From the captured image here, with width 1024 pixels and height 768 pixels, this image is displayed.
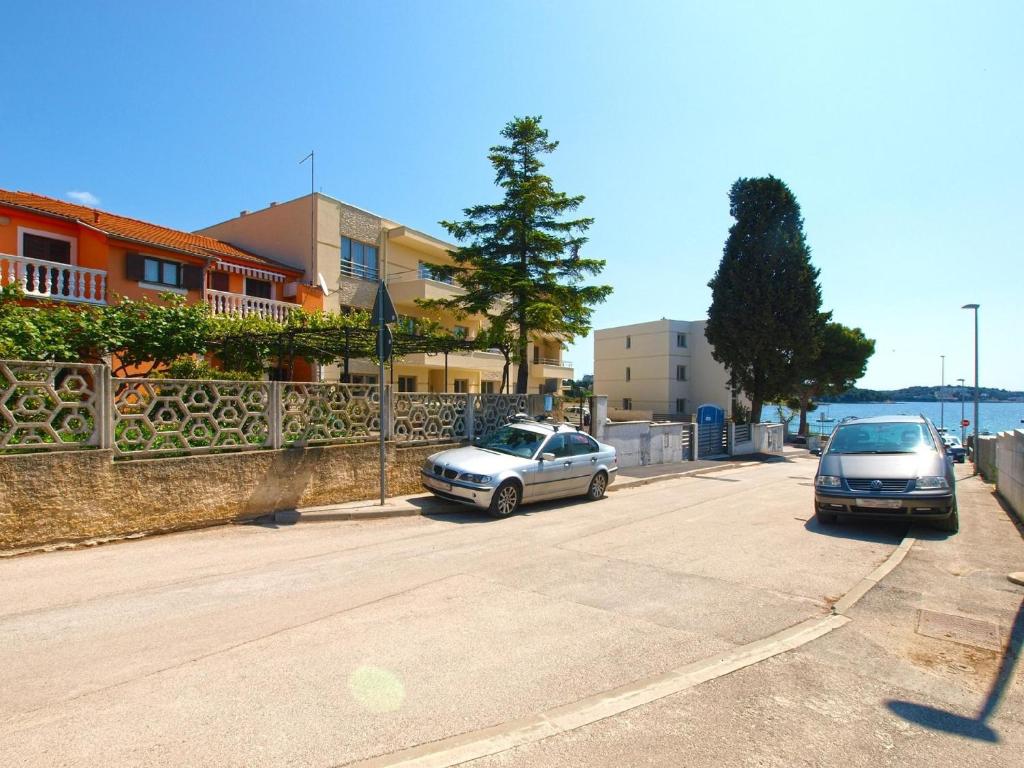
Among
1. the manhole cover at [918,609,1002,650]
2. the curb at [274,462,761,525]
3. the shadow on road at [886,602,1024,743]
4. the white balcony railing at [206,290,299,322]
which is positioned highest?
the white balcony railing at [206,290,299,322]

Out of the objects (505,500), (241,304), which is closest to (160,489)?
(505,500)

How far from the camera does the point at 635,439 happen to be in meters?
18.2

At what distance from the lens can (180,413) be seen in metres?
8.00

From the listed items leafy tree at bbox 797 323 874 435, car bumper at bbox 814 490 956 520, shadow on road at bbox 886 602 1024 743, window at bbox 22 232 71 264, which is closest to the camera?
shadow on road at bbox 886 602 1024 743

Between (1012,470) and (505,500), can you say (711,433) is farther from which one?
(505,500)

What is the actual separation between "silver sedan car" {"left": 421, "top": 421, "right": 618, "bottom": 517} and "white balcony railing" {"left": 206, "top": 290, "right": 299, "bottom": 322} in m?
10.2

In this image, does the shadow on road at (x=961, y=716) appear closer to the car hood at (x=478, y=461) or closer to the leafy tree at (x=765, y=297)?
the car hood at (x=478, y=461)

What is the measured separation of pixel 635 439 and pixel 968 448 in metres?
28.7

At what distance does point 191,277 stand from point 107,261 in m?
2.20

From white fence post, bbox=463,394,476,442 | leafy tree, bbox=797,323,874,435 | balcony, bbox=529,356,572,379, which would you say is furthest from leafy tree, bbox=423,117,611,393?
leafy tree, bbox=797,323,874,435

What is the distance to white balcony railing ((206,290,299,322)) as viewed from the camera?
1766 centimetres

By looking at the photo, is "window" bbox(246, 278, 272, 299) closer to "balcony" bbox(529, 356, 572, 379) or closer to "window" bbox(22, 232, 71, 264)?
"window" bbox(22, 232, 71, 264)

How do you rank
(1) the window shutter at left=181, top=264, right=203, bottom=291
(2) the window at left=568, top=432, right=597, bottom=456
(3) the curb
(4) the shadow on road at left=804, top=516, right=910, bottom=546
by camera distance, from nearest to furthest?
(4) the shadow on road at left=804, top=516, right=910, bottom=546 < (3) the curb < (2) the window at left=568, top=432, right=597, bottom=456 < (1) the window shutter at left=181, top=264, right=203, bottom=291

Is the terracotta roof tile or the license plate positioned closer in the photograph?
the license plate
